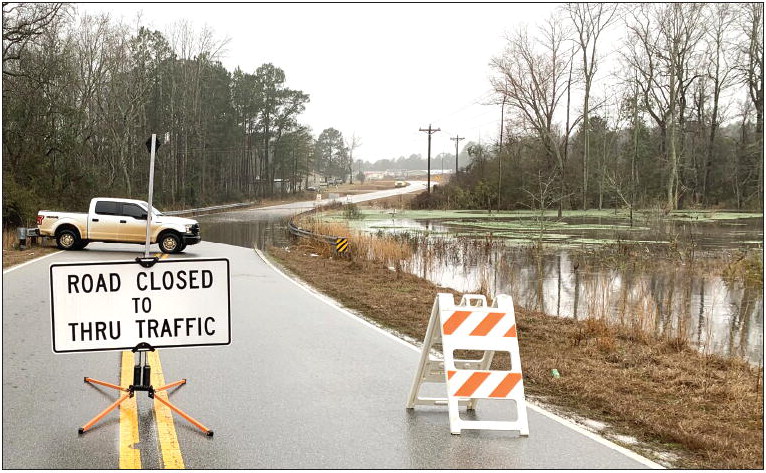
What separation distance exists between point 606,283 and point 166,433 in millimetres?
14933

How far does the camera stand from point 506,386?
21.1 feet

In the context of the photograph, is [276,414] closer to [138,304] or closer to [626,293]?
[138,304]

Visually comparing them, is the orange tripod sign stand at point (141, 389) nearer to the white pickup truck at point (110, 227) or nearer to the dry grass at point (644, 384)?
the dry grass at point (644, 384)

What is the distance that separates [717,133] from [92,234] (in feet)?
224

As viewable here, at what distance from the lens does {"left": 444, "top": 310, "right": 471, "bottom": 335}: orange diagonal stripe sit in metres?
6.49

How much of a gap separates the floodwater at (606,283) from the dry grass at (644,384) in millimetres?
1483

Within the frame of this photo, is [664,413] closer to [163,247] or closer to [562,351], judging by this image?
[562,351]

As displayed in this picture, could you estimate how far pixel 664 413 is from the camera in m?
7.11

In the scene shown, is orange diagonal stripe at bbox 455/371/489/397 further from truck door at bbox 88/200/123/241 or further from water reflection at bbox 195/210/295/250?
water reflection at bbox 195/210/295/250

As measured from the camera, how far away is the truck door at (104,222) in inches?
952

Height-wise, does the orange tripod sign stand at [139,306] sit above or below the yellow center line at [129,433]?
above

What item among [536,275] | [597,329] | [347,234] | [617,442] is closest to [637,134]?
[347,234]

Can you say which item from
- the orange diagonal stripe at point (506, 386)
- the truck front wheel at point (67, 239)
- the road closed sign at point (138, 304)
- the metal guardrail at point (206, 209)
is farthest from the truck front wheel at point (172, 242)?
the metal guardrail at point (206, 209)

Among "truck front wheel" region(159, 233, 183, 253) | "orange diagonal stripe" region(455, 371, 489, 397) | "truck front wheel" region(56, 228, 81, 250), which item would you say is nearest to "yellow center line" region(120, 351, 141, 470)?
"orange diagonal stripe" region(455, 371, 489, 397)
